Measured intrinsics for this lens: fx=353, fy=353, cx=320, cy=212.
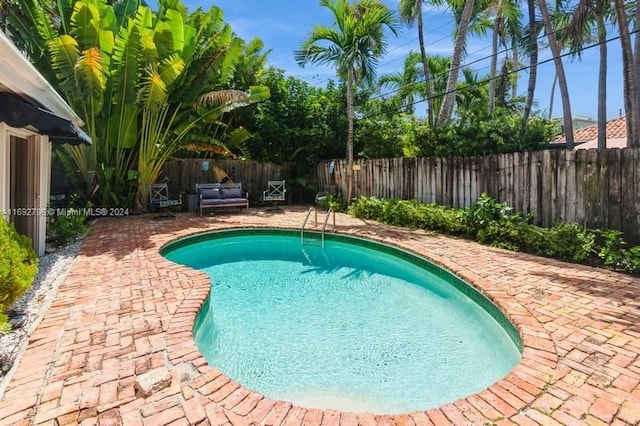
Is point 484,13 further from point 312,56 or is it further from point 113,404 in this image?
point 113,404

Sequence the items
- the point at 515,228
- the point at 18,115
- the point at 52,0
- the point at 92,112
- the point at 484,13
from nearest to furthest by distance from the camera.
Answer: the point at 18,115
the point at 515,228
the point at 92,112
the point at 52,0
the point at 484,13

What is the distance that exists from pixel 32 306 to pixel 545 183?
8.52 meters

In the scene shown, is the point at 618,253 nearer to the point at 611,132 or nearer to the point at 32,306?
the point at 32,306

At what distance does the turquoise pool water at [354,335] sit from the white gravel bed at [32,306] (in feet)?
4.94

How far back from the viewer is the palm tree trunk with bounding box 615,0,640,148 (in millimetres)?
6993

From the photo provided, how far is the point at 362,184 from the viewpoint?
40.5ft

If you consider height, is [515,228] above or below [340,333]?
above

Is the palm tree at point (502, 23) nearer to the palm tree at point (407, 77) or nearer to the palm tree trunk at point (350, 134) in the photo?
the palm tree at point (407, 77)

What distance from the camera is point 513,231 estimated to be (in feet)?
23.0

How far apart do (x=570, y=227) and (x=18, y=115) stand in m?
8.37

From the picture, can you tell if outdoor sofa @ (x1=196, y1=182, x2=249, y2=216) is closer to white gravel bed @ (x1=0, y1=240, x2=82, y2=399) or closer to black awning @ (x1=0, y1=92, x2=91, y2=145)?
white gravel bed @ (x1=0, y1=240, x2=82, y2=399)

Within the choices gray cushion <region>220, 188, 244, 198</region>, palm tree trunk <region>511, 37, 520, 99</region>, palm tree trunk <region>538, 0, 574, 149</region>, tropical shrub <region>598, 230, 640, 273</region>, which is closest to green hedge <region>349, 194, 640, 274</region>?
tropical shrub <region>598, 230, 640, 273</region>

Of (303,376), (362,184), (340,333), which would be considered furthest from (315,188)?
(303,376)

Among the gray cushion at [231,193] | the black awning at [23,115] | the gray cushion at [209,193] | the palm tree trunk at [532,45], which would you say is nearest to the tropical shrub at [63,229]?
the black awning at [23,115]
